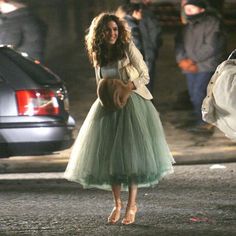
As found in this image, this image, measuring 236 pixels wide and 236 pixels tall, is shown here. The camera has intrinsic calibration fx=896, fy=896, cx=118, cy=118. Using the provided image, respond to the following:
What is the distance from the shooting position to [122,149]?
7.16 meters

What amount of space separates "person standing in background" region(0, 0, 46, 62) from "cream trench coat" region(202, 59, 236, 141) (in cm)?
526

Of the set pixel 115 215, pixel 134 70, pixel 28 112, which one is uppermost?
pixel 134 70

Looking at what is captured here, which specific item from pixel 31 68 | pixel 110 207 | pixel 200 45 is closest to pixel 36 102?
pixel 31 68

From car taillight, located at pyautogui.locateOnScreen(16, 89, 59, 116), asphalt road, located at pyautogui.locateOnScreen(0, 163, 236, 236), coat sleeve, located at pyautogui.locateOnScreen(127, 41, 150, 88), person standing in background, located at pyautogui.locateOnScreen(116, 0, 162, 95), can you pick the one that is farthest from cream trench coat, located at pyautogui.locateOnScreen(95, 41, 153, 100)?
person standing in background, located at pyautogui.locateOnScreen(116, 0, 162, 95)

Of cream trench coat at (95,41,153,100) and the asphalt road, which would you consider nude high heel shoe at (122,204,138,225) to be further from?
cream trench coat at (95,41,153,100)

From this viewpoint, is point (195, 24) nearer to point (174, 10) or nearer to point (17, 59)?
point (17, 59)

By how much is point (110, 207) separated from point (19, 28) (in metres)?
4.78

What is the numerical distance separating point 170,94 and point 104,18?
8.28 metres

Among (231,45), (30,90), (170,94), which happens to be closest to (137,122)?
(30,90)

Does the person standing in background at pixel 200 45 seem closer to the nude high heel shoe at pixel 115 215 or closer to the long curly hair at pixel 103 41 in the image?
the long curly hair at pixel 103 41

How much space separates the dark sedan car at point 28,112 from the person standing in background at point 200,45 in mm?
2953

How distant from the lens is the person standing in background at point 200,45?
480 inches

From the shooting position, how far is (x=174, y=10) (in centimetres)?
2420

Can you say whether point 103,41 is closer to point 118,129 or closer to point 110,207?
point 118,129
